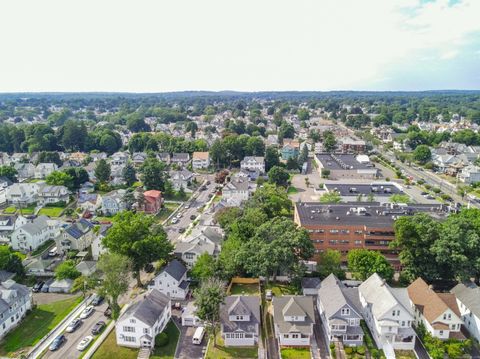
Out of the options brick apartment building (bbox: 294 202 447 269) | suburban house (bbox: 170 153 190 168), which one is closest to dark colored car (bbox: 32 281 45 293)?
brick apartment building (bbox: 294 202 447 269)

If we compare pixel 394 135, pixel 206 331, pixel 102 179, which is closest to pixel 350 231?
pixel 206 331

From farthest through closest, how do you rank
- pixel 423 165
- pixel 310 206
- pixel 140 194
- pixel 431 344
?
pixel 423 165 < pixel 140 194 < pixel 310 206 < pixel 431 344

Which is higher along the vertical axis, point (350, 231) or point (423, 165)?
point (350, 231)

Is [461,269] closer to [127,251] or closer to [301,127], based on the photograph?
[127,251]

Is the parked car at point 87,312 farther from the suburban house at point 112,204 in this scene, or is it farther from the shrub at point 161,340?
the suburban house at point 112,204

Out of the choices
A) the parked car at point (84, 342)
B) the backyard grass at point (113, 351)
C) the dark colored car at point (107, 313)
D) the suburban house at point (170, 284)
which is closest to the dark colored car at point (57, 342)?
the parked car at point (84, 342)

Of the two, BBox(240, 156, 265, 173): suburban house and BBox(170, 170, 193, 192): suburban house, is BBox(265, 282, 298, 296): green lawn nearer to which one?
BBox(170, 170, 193, 192): suburban house

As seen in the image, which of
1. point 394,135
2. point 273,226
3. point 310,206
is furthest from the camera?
point 394,135
